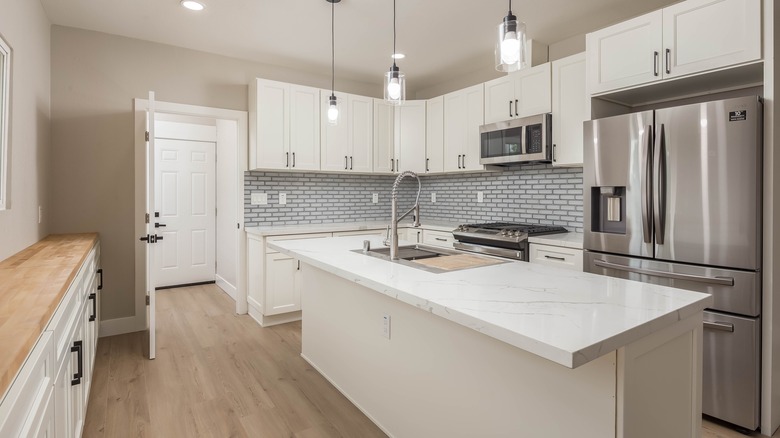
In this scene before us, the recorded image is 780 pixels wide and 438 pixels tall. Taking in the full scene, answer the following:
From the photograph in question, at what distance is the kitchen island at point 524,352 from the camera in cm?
117

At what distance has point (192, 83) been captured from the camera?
3.94 metres

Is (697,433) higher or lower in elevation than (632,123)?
lower

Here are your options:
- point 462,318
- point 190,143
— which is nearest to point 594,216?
point 462,318

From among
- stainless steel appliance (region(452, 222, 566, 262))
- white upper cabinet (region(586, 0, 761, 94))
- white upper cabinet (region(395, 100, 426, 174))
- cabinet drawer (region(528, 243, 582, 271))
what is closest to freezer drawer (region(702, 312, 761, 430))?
cabinet drawer (region(528, 243, 582, 271))

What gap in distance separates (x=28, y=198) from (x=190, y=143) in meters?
Answer: 3.10

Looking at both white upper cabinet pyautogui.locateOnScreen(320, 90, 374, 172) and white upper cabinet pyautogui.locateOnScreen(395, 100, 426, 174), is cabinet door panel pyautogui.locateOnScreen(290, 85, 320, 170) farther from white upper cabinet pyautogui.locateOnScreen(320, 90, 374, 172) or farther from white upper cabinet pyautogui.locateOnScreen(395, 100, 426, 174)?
white upper cabinet pyautogui.locateOnScreen(395, 100, 426, 174)

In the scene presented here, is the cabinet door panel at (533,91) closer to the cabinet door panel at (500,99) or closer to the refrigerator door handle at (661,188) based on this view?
the cabinet door panel at (500,99)

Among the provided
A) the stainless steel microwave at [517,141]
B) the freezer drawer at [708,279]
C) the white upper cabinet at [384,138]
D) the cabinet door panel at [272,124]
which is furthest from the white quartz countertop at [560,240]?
the cabinet door panel at [272,124]

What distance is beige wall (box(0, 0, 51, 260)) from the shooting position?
2.17 meters

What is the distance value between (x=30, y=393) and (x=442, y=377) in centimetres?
135

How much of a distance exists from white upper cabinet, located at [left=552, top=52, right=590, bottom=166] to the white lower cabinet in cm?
329

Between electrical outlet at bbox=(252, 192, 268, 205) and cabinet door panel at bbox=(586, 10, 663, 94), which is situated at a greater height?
cabinet door panel at bbox=(586, 10, 663, 94)

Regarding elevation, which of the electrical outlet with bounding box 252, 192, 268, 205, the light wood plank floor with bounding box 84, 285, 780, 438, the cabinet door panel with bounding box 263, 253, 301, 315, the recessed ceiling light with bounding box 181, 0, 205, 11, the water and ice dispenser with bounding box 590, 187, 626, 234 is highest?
the recessed ceiling light with bounding box 181, 0, 205, 11

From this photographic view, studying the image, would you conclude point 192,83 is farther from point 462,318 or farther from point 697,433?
point 697,433
